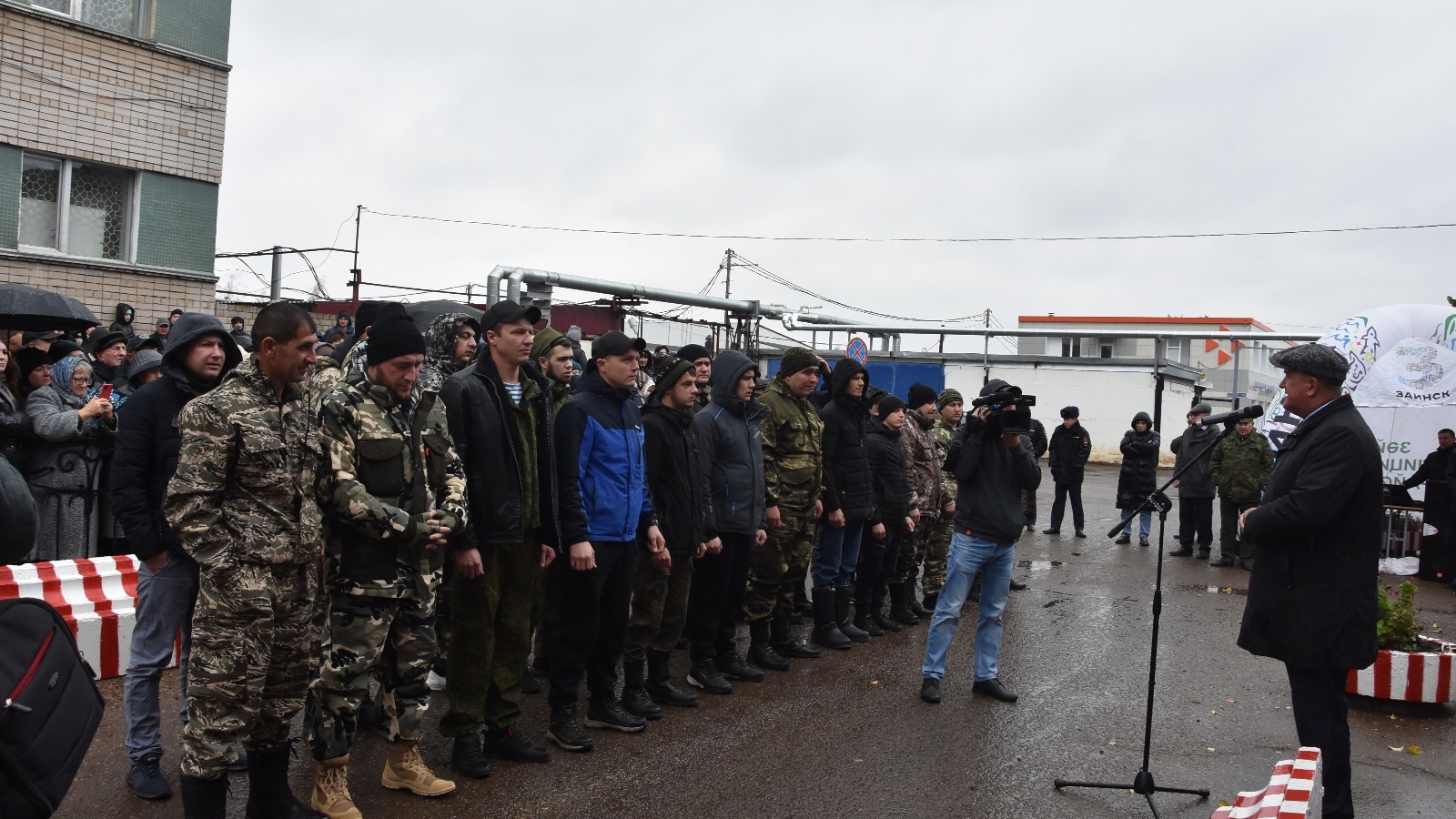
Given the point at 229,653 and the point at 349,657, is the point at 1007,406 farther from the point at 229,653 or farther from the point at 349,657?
the point at 229,653

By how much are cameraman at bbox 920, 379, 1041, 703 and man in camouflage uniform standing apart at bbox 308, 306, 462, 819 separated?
3.52 metres

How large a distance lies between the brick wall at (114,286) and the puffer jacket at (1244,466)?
47.0 feet

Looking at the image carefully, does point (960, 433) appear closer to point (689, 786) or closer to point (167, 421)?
point (689, 786)

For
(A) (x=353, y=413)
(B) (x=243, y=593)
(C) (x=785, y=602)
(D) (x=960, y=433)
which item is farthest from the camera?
(C) (x=785, y=602)

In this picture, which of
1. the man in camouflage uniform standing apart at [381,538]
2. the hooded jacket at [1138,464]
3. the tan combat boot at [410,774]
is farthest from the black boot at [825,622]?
the hooded jacket at [1138,464]

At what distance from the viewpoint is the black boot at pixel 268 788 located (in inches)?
162

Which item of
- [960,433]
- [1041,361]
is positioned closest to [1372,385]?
[960,433]

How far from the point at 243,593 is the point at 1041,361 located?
41.1 metres

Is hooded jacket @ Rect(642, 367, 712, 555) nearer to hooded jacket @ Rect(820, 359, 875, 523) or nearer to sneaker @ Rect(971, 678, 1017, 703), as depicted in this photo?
hooded jacket @ Rect(820, 359, 875, 523)

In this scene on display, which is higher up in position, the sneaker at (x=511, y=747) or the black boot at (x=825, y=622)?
the black boot at (x=825, y=622)

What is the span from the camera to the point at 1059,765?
543 centimetres

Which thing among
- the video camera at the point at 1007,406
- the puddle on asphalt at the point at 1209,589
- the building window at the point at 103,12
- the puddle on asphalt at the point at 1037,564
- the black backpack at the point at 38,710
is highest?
the building window at the point at 103,12

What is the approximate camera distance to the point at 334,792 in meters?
4.20

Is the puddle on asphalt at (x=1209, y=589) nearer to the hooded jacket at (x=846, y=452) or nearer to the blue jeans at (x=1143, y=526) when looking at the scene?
the blue jeans at (x=1143, y=526)
